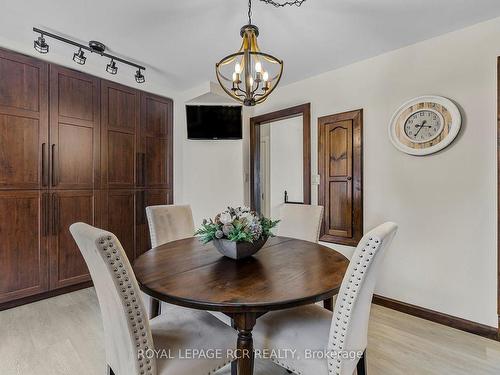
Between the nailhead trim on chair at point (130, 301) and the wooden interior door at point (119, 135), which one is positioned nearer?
the nailhead trim on chair at point (130, 301)

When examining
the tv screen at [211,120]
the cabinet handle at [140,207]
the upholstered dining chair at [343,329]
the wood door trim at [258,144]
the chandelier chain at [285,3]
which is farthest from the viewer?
the tv screen at [211,120]

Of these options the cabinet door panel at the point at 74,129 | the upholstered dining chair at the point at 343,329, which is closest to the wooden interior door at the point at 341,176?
the upholstered dining chair at the point at 343,329

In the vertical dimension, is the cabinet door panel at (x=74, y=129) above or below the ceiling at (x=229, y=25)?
below

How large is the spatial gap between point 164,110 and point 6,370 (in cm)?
305

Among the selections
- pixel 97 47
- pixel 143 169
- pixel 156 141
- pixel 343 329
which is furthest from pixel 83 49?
pixel 343 329

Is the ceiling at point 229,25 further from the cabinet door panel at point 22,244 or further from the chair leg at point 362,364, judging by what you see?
the chair leg at point 362,364

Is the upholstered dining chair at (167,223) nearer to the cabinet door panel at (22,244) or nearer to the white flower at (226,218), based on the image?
the white flower at (226,218)

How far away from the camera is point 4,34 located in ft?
7.79

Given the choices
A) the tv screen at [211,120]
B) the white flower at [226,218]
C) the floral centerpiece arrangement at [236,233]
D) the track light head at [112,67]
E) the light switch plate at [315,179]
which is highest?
the track light head at [112,67]

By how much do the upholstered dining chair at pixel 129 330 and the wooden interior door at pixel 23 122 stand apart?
205 centimetres

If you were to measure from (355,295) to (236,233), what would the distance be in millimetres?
685

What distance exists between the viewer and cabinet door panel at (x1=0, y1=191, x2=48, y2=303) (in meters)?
2.46

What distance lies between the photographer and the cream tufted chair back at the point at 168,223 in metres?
2.25

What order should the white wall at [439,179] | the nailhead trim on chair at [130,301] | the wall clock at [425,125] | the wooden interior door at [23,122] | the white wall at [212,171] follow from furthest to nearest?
the white wall at [212,171], the wooden interior door at [23,122], the wall clock at [425,125], the white wall at [439,179], the nailhead trim on chair at [130,301]
